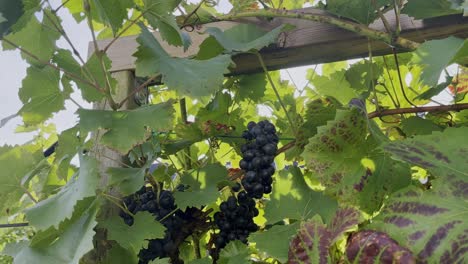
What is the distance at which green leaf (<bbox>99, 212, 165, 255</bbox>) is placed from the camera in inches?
35.2

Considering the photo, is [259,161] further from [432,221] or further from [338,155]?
[432,221]

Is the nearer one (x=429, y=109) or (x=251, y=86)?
(x=429, y=109)

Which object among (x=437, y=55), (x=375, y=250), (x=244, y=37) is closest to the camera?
(x=375, y=250)

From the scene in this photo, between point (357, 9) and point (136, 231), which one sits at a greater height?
point (357, 9)

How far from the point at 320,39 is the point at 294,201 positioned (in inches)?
13.2

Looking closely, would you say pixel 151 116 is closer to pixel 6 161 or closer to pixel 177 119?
pixel 6 161

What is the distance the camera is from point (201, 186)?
104cm

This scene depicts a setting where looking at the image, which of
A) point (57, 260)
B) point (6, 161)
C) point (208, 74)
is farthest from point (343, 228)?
point (6, 161)

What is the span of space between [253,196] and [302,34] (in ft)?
1.14

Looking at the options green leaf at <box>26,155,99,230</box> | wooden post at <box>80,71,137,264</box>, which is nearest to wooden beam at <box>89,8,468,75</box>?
wooden post at <box>80,71,137,264</box>

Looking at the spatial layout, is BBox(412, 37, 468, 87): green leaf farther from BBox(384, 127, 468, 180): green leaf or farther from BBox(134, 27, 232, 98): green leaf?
BBox(134, 27, 232, 98): green leaf

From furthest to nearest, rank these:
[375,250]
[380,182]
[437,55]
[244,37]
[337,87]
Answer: [337,87] → [244,37] → [380,182] → [437,55] → [375,250]

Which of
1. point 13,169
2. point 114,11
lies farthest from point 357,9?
point 13,169

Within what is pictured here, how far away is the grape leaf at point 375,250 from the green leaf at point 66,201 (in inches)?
13.9
